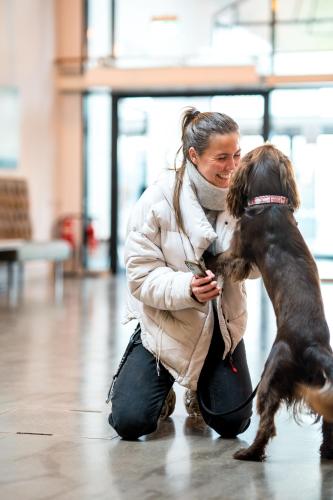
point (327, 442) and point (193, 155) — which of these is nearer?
point (327, 442)

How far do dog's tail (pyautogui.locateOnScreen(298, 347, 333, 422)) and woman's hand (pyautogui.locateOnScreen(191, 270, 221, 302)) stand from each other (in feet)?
1.38

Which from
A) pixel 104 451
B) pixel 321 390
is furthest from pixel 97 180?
pixel 321 390

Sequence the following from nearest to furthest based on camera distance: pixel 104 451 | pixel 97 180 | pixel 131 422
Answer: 1. pixel 104 451
2. pixel 131 422
3. pixel 97 180

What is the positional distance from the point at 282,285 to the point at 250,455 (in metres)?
0.58

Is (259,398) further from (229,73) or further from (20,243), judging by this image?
(229,73)

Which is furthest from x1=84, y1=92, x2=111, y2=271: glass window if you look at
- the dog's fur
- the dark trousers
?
the dog's fur

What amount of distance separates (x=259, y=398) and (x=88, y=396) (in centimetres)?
139

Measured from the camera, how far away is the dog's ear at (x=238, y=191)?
8.94 ft

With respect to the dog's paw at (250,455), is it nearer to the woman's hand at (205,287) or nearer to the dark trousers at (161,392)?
the dark trousers at (161,392)

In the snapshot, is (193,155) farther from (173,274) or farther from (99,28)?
(99,28)

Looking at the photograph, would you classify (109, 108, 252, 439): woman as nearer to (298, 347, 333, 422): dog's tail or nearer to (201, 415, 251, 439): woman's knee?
(201, 415, 251, 439): woman's knee

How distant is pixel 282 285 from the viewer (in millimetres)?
2625

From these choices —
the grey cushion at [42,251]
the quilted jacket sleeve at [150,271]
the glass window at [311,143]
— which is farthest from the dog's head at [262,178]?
the glass window at [311,143]

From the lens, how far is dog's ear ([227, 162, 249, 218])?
2.72 meters
